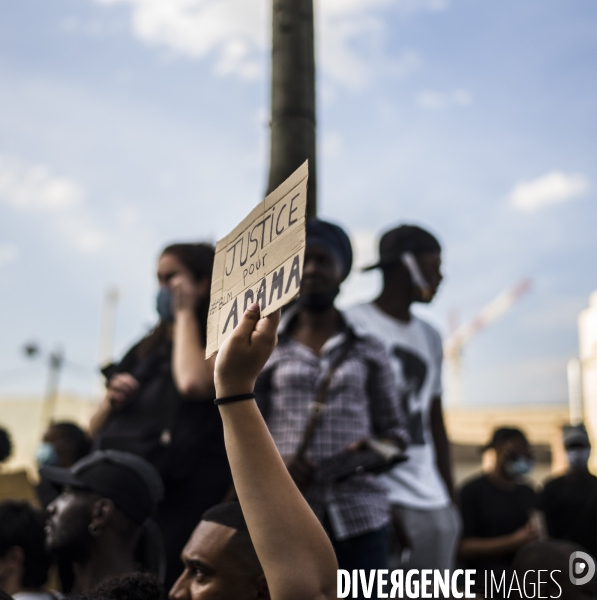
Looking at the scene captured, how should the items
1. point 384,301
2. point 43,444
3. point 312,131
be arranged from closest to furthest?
1. point 312,131
2. point 384,301
3. point 43,444

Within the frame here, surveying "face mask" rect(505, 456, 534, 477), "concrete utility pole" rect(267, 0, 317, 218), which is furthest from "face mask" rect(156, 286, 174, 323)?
"face mask" rect(505, 456, 534, 477)

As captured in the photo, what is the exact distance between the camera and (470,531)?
541 cm

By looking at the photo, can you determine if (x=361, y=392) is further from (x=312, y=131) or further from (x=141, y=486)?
(x=312, y=131)

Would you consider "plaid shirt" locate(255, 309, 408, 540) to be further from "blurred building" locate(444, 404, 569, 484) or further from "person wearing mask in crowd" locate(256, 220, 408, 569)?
"blurred building" locate(444, 404, 569, 484)

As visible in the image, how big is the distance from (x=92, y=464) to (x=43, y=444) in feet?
8.81

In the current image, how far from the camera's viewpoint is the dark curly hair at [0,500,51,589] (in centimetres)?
312

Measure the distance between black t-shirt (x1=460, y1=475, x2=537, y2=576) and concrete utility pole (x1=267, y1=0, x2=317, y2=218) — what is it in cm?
301

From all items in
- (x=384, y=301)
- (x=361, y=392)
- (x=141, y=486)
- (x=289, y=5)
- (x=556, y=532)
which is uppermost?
(x=289, y=5)

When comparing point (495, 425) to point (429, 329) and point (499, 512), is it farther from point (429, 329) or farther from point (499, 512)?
point (429, 329)

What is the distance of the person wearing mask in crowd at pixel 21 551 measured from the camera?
3086 mm

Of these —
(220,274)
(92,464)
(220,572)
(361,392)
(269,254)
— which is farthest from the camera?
(361,392)

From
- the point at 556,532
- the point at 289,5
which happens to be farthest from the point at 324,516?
the point at 556,532

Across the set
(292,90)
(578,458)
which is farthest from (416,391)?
(578,458)

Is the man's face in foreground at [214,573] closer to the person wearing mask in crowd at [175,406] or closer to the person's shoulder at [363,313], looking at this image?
the person wearing mask in crowd at [175,406]
